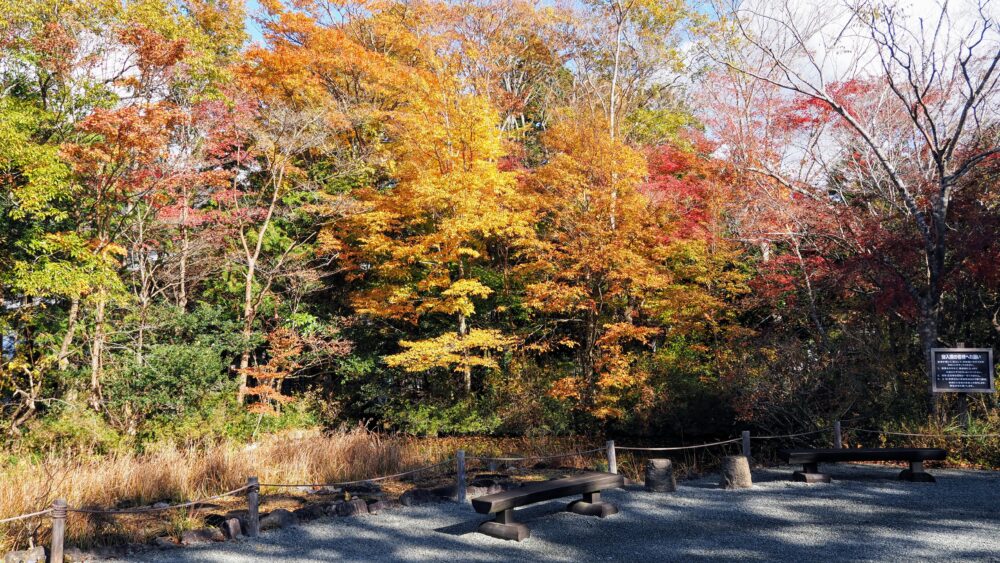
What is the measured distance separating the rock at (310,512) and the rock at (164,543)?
1290mm

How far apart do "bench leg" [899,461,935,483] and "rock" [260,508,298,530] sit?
7.78 metres

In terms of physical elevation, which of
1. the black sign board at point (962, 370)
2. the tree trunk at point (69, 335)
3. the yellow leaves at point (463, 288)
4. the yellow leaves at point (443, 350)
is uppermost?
the yellow leaves at point (463, 288)

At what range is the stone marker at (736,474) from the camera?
8.45 metres

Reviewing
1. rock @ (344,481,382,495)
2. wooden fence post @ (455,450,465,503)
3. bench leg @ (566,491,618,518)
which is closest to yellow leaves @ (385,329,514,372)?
rock @ (344,481,382,495)

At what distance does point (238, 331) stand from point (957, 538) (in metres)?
15.0

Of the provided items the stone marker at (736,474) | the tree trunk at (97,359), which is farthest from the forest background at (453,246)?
the stone marker at (736,474)

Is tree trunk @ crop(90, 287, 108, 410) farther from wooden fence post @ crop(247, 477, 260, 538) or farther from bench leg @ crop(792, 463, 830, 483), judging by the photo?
bench leg @ crop(792, 463, 830, 483)

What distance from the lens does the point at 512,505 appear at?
6.47 meters

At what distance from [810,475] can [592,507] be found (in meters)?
3.40

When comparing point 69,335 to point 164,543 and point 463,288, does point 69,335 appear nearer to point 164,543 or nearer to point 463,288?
point 463,288

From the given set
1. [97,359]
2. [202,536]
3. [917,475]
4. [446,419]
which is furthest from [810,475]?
[97,359]

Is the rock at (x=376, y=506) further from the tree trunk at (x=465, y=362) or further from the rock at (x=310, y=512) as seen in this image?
the tree trunk at (x=465, y=362)

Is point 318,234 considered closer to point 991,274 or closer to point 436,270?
point 436,270

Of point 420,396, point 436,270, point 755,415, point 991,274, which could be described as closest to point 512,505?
point 755,415
